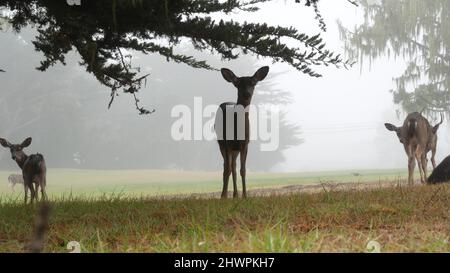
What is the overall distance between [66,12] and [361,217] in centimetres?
403

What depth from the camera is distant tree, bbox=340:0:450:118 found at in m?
26.8

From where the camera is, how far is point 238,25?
22.3 feet

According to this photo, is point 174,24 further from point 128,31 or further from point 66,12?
point 66,12

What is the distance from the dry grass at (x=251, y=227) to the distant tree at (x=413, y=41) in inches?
873

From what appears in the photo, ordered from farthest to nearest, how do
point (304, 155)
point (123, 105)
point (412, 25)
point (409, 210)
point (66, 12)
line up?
point (304, 155)
point (123, 105)
point (412, 25)
point (66, 12)
point (409, 210)

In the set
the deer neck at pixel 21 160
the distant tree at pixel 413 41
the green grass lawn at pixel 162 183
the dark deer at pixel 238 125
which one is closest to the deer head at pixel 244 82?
the dark deer at pixel 238 125

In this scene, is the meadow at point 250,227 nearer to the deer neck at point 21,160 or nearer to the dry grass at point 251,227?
the dry grass at point 251,227

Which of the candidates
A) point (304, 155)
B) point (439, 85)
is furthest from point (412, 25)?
point (304, 155)

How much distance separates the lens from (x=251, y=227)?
437cm

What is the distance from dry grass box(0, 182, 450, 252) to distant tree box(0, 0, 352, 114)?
1823 millimetres

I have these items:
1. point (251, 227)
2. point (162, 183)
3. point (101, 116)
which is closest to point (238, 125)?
→ point (251, 227)

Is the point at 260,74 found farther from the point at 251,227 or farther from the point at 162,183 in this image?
the point at 162,183

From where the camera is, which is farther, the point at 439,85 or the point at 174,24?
the point at 439,85

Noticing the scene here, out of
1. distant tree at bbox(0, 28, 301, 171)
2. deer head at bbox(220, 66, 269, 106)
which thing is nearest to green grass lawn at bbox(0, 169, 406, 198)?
deer head at bbox(220, 66, 269, 106)
